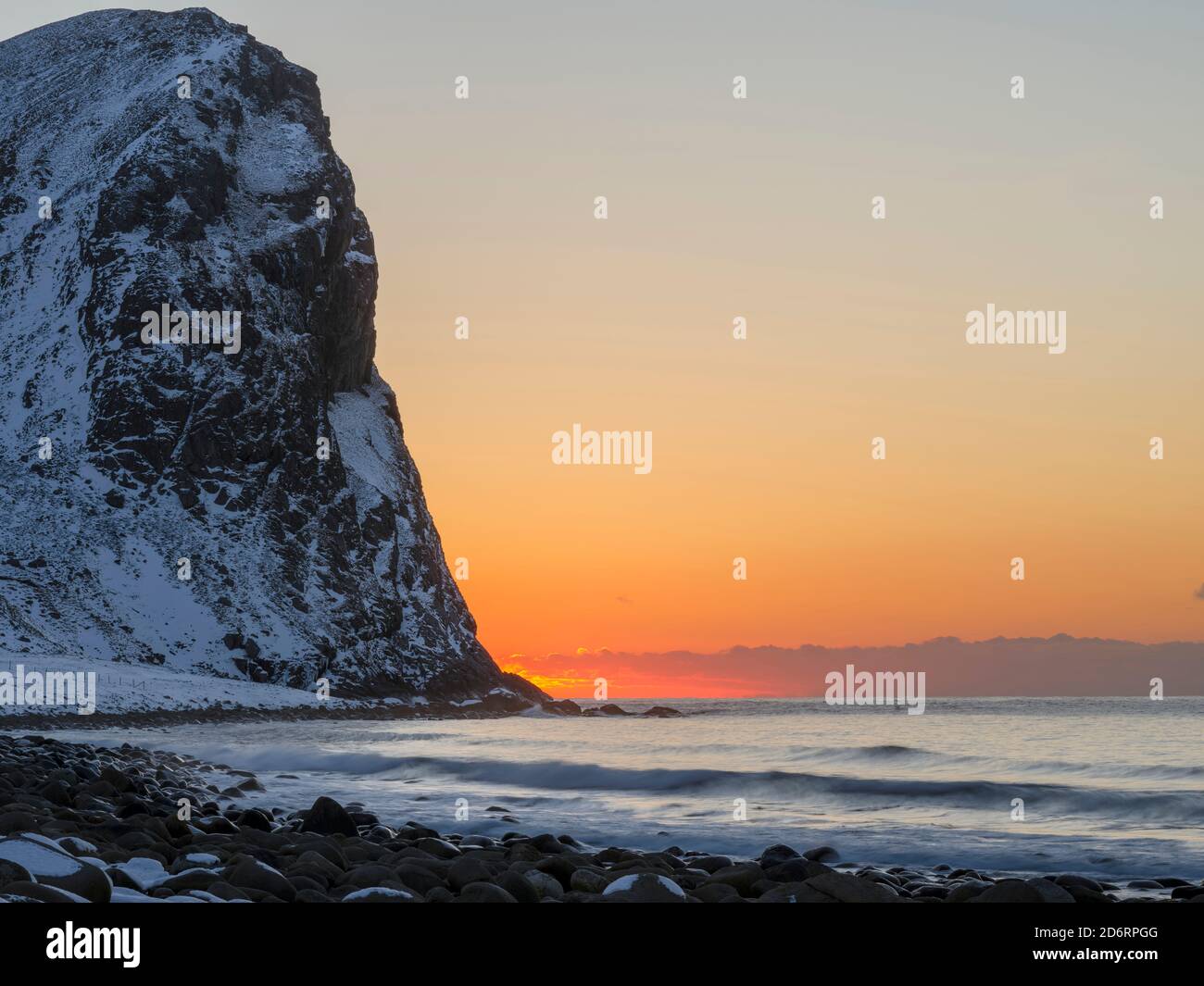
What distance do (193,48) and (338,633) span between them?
64824 mm

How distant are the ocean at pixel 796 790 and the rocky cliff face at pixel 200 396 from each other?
3893 centimetres

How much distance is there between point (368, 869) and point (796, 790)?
18.9 meters

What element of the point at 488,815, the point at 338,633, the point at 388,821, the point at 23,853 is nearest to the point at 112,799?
the point at 388,821

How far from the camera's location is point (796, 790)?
27.6m

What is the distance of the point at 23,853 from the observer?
8.98 meters

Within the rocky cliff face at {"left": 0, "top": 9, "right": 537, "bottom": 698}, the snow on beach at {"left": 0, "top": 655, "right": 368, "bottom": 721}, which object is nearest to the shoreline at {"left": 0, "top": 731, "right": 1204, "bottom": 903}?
the snow on beach at {"left": 0, "top": 655, "right": 368, "bottom": 721}

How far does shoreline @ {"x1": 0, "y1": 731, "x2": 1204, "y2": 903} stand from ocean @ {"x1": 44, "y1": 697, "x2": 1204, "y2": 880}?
6.26 ft

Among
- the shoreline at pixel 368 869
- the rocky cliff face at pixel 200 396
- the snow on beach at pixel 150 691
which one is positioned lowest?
the snow on beach at pixel 150 691

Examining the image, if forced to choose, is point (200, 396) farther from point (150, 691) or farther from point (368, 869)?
point (368, 869)

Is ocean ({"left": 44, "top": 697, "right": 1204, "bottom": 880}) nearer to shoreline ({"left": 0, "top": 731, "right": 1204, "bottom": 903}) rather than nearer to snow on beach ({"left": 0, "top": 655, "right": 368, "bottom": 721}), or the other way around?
shoreline ({"left": 0, "top": 731, "right": 1204, "bottom": 903})

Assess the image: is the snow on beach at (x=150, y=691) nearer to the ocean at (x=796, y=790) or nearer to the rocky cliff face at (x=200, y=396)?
the rocky cliff face at (x=200, y=396)

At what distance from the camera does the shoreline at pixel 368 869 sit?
9.15m

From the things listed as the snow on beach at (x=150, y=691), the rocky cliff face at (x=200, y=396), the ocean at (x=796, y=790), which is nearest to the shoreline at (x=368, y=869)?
the ocean at (x=796, y=790)

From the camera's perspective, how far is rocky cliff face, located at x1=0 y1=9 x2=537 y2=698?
287ft
